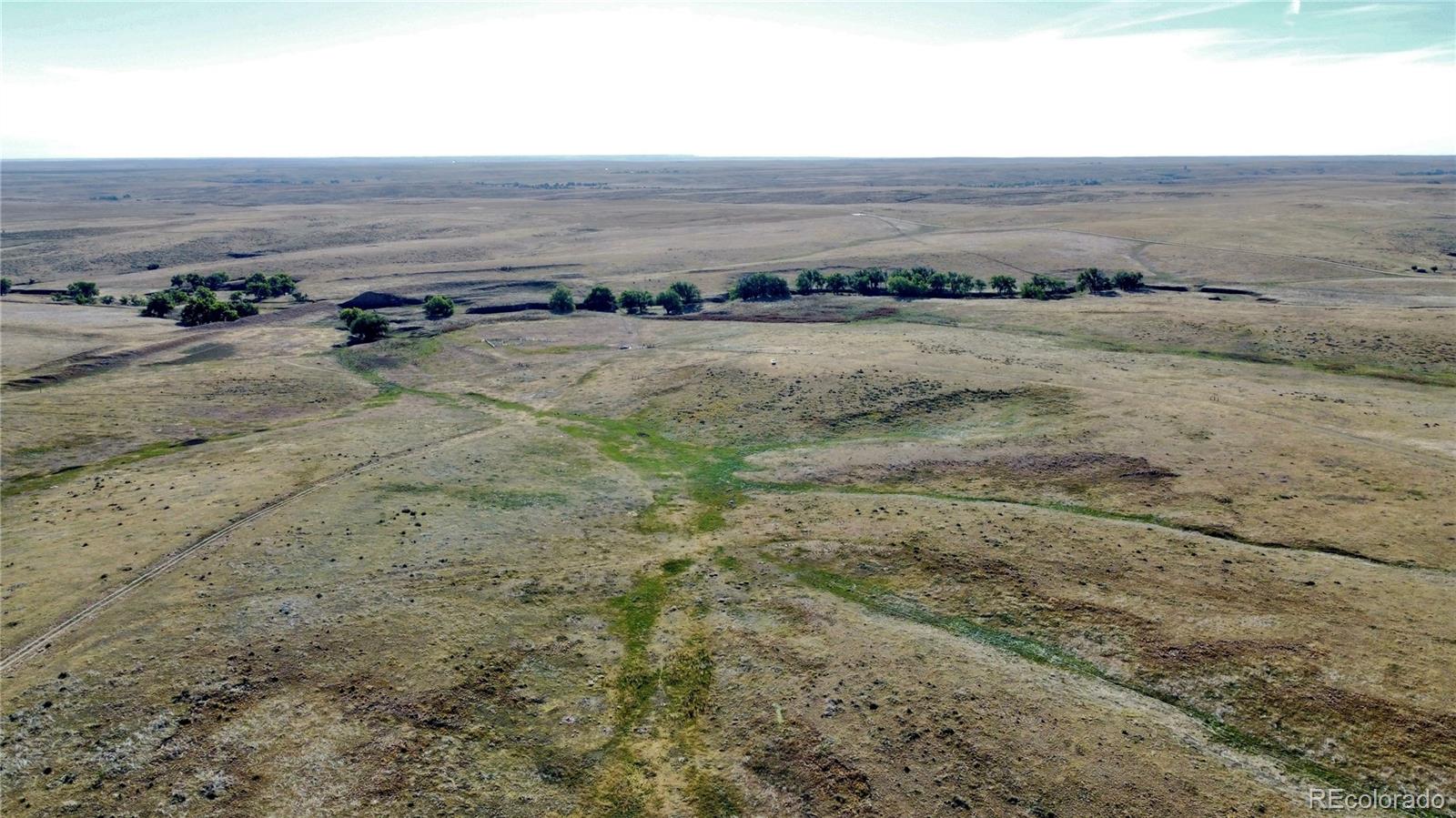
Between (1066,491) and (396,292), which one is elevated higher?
(396,292)

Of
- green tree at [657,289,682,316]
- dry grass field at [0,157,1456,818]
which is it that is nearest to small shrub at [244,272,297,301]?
dry grass field at [0,157,1456,818]

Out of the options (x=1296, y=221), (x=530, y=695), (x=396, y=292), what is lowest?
(x=530, y=695)

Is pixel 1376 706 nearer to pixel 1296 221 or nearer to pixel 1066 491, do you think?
pixel 1066 491

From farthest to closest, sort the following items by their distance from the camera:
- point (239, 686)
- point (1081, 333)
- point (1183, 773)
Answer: point (1081, 333), point (239, 686), point (1183, 773)

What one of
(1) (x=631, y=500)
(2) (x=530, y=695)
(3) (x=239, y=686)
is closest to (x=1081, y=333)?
(1) (x=631, y=500)

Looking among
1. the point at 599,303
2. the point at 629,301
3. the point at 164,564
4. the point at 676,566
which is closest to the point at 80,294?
the point at 599,303

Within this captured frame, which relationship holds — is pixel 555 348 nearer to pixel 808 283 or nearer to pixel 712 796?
pixel 808 283

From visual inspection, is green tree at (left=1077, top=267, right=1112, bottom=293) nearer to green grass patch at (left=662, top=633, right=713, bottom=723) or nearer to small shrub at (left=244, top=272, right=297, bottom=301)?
green grass patch at (left=662, top=633, right=713, bottom=723)
